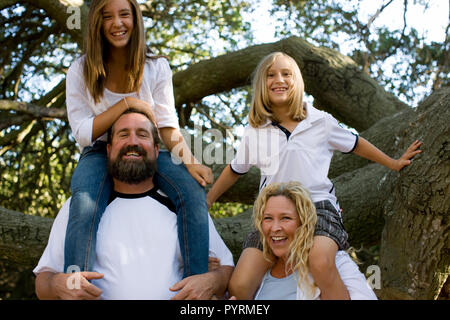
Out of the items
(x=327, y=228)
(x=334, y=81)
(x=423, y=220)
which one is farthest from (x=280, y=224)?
(x=334, y=81)

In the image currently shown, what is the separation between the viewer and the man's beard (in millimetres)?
3008

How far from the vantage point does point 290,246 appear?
8.93 ft

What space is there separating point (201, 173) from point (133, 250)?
0.57 m

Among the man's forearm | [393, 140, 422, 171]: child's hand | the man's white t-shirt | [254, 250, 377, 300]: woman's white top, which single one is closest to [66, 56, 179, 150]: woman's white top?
the man's white t-shirt

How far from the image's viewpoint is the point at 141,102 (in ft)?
10.3

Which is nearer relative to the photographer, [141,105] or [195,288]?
[195,288]

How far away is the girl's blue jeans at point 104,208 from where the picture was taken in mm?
2721

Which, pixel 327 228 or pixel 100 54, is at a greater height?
pixel 100 54

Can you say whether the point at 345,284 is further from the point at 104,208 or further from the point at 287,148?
the point at 104,208

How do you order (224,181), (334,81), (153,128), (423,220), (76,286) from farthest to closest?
(334,81)
(224,181)
(423,220)
(153,128)
(76,286)

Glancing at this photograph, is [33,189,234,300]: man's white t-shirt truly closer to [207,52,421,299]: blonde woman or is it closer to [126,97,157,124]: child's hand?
[207,52,421,299]: blonde woman

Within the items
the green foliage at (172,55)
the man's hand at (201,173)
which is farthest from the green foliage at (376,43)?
the man's hand at (201,173)

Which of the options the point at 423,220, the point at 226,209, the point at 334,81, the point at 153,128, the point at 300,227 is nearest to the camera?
the point at 300,227
